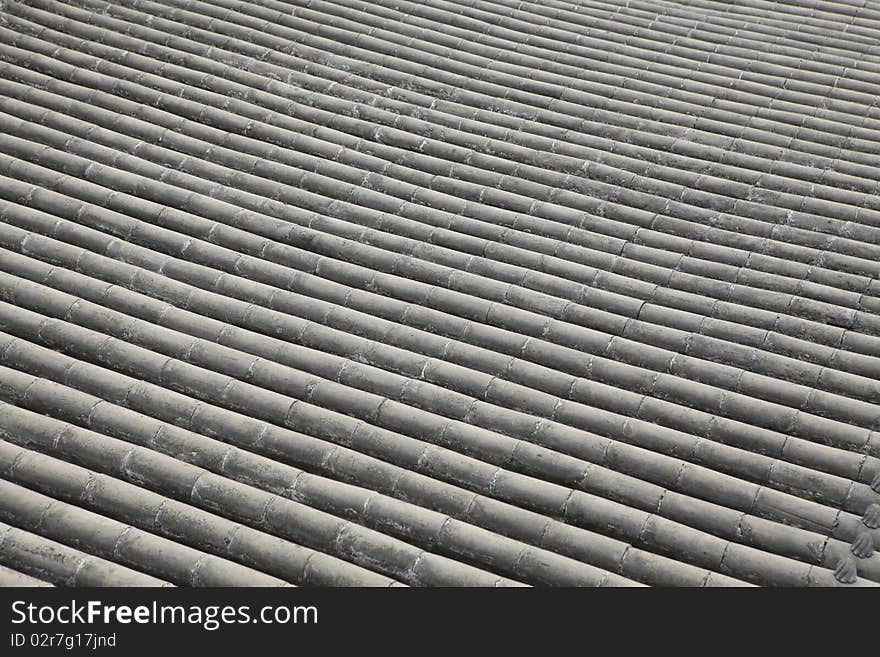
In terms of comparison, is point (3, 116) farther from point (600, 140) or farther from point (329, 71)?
point (600, 140)

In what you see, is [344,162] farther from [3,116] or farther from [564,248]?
[3,116]

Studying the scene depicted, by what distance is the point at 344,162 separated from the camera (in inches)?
314

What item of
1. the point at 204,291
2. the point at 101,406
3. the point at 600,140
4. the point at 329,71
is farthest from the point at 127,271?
the point at 600,140

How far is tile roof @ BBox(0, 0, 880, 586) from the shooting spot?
532cm

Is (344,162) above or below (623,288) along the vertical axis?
above

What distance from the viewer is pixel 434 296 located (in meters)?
6.88

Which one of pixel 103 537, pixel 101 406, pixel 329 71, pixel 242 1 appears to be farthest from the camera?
pixel 242 1

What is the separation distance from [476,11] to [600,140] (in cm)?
262

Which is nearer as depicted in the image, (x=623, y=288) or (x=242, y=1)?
(x=623, y=288)

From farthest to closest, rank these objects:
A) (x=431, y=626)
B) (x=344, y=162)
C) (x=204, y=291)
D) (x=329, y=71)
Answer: (x=329, y=71)
(x=344, y=162)
(x=204, y=291)
(x=431, y=626)

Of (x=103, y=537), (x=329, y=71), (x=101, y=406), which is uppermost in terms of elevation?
(x=329, y=71)

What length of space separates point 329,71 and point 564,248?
3.24m

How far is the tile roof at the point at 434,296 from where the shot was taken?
532 cm

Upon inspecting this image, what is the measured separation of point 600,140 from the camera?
27.3 feet
